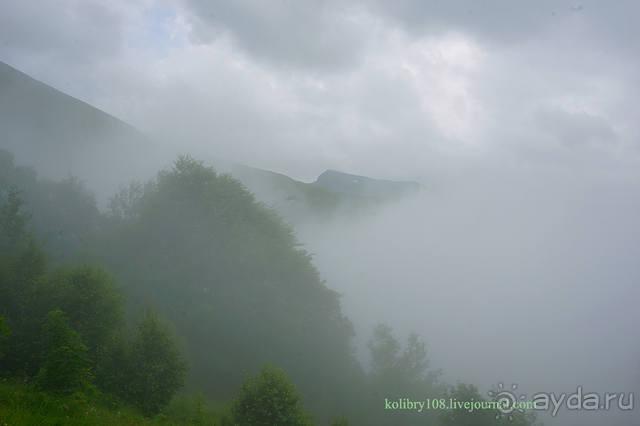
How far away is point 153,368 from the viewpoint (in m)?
27.1

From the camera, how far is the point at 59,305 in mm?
27875

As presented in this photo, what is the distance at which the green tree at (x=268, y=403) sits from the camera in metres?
26.4

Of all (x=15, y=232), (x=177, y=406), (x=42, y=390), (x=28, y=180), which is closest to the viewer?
(x=42, y=390)

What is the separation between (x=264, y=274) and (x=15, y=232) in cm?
3029

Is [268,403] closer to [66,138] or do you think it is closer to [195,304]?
[195,304]

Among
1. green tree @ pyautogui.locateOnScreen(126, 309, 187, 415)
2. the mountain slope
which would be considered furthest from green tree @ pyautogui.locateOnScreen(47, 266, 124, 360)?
the mountain slope

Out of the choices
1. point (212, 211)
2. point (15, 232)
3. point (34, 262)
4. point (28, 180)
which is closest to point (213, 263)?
point (212, 211)

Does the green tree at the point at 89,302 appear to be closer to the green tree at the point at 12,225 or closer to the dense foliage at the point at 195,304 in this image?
the dense foliage at the point at 195,304

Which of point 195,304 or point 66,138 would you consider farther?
point 66,138

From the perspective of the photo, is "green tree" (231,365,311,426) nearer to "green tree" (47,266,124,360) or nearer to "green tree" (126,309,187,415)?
"green tree" (126,309,187,415)

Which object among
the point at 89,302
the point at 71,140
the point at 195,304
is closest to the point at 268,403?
the point at 89,302

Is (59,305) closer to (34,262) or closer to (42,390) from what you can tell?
(34,262)

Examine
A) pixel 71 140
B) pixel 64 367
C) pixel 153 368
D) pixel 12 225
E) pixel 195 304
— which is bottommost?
pixel 195 304

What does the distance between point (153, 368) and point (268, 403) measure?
874 centimetres
